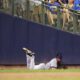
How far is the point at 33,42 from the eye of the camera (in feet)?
50.8

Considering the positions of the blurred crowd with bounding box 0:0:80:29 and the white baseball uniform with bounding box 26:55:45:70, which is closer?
the white baseball uniform with bounding box 26:55:45:70

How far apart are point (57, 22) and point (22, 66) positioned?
204 centimetres

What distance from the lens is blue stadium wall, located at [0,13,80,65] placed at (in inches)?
600

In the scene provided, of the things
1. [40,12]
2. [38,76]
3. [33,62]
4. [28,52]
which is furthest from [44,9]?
[38,76]

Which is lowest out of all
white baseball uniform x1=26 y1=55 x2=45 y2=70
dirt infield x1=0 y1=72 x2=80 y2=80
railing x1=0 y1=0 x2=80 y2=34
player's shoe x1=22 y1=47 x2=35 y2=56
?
white baseball uniform x1=26 y1=55 x2=45 y2=70

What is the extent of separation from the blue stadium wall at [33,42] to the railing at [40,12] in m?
0.24

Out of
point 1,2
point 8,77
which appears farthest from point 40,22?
point 8,77

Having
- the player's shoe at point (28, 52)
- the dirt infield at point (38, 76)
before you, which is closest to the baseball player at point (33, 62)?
the player's shoe at point (28, 52)

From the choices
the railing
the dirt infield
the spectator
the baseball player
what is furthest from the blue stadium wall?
the dirt infield

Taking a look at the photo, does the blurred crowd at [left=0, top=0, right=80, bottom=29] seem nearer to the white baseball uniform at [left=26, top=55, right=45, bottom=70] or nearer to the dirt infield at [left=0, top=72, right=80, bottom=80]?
the white baseball uniform at [left=26, top=55, right=45, bottom=70]

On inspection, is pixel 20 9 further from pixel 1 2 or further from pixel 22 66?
pixel 22 66

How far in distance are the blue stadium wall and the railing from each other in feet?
0.78

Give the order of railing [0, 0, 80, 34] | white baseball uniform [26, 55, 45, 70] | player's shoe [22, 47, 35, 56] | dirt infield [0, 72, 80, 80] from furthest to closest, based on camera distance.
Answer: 1. railing [0, 0, 80, 34]
2. player's shoe [22, 47, 35, 56]
3. white baseball uniform [26, 55, 45, 70]
4. dirt infield [0, 72, 80, 80]

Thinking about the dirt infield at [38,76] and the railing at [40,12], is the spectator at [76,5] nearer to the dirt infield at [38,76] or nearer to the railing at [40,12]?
the railing at [40,12]
